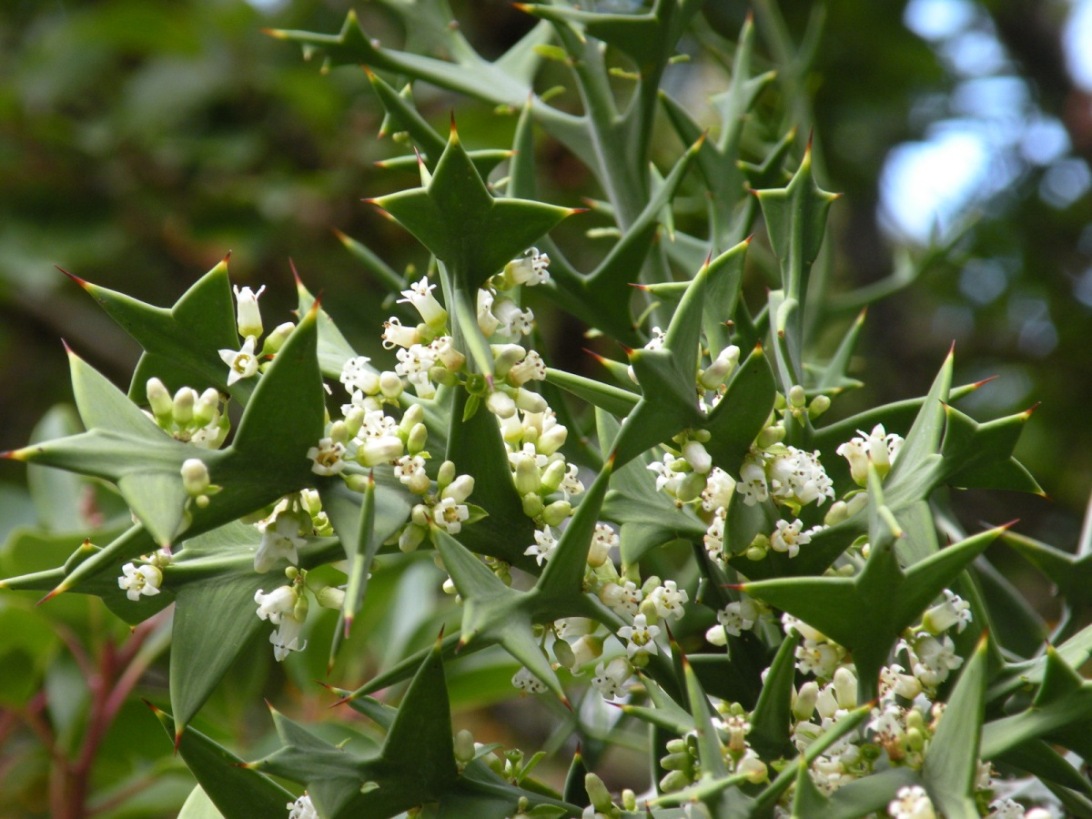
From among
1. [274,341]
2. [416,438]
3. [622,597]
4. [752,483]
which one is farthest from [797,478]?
[274,341]

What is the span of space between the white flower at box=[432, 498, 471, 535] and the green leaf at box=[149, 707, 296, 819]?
8.4 inches

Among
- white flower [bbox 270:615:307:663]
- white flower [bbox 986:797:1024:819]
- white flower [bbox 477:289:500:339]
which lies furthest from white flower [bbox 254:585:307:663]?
white flower [bbox 986:797:1024:819]

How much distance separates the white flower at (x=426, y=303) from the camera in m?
0.73

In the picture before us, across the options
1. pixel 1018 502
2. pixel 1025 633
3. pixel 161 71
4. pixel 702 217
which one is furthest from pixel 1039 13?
pixel 1025 633

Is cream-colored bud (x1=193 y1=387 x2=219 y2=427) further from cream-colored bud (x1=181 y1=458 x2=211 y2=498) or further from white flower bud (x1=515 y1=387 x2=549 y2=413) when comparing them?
white flower bud (x1=515 y1=387 x2=549 y2=413)

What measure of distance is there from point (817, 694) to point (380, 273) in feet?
2.08

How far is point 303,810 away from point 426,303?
339 millimetres

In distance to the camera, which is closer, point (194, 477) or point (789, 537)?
point (194, 477)

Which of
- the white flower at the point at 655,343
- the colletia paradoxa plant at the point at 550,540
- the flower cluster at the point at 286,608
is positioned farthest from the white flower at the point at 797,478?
the flower cluster at the point at 286,608

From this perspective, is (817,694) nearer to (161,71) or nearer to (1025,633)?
(1025,633)

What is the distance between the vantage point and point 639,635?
28.2 inches

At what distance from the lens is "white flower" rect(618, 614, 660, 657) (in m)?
0.71

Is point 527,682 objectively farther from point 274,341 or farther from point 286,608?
point 274,341

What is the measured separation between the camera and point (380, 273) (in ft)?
3.69
